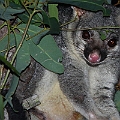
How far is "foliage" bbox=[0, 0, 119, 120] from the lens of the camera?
10.6 ft

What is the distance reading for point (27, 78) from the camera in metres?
3.87

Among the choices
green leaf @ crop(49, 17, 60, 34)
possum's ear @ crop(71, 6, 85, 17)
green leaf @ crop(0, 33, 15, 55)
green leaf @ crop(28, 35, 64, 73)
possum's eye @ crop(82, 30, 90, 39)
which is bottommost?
possum's eye @ crop(82, 30, 90, 39)

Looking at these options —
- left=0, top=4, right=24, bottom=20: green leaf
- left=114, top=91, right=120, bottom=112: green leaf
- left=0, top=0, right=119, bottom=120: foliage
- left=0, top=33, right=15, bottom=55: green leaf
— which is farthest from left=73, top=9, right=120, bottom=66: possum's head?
left=0, top=4, right=24, bottom=20: green leaf

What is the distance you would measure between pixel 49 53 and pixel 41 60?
0.30ft

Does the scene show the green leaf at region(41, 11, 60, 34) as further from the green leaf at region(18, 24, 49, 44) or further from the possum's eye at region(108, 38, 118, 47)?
the possum's eye at region(108, 38, 118, 47)

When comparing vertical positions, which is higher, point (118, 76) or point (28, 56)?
point (28, 56)

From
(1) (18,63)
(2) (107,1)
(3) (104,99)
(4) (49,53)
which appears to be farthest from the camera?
(3) (104,99)

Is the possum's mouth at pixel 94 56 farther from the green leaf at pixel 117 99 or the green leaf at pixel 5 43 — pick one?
the green leaf at pixel 5 43

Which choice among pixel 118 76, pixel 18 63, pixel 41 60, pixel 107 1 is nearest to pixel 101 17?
pixel 107 1

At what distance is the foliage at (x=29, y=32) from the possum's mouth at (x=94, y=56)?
1.36 feet

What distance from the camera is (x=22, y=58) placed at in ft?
10.7

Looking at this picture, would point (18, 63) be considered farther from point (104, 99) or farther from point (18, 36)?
point (104, 99)

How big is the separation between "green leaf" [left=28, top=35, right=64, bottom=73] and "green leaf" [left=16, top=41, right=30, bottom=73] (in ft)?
0.61

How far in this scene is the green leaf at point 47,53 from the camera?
11.5ft
